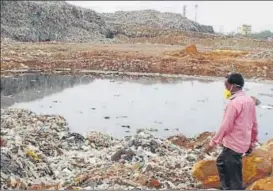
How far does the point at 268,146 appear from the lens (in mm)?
6035

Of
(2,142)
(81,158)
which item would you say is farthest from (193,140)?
(2,142)

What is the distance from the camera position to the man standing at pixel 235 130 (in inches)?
182

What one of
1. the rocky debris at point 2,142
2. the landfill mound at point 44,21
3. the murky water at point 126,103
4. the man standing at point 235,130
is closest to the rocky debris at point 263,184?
the man standing at point 235,130

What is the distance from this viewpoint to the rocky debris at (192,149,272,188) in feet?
17.3

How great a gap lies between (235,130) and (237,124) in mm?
51

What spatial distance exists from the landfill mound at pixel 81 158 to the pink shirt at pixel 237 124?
2.51 feet

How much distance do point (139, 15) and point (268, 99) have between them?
463 centimetres

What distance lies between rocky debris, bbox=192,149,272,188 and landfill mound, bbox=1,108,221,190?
0.30 ft

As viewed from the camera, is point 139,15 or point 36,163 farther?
point 139,15

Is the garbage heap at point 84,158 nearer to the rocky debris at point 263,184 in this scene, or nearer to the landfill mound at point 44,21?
the rocky debris at point 263,184

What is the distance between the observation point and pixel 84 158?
530cm

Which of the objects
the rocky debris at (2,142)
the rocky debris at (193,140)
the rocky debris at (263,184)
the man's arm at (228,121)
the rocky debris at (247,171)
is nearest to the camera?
the rocky debris at (2,142)

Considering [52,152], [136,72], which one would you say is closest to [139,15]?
[52,152]

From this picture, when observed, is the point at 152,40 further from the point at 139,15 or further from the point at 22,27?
the point at 22,27
